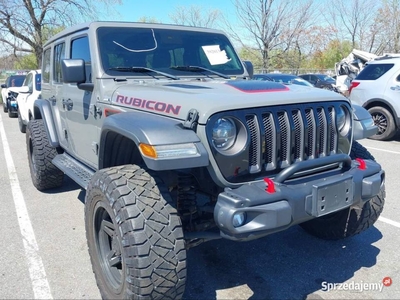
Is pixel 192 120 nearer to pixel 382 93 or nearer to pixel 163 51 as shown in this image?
pixel 163 51

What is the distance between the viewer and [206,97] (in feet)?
8.21

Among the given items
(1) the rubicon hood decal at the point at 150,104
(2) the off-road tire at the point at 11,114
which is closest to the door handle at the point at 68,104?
(1) the rubicon hood decal at the point at 150,104

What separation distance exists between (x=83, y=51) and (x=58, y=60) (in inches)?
42.8

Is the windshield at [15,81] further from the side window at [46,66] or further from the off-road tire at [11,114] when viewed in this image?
the side window at [46,66]

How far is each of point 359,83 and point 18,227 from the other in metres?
8.25

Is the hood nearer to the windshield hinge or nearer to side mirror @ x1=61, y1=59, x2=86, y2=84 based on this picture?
the windshield hinge

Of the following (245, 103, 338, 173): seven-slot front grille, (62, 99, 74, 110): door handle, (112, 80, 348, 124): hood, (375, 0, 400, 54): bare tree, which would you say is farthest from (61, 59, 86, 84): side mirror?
(375, 0, 400, 54): bare tree

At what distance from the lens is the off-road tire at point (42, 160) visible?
4.79 meters

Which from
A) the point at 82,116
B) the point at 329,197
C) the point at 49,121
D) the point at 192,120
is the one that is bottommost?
the point at 329,197

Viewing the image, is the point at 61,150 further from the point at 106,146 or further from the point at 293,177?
the point at 293,177

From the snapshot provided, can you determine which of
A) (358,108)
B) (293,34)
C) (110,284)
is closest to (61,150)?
(110,284)

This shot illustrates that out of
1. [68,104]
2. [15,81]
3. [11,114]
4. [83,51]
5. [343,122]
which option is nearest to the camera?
[343,122]

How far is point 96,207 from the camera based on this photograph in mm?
2684

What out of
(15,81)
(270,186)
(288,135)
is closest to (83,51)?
(288,135)
